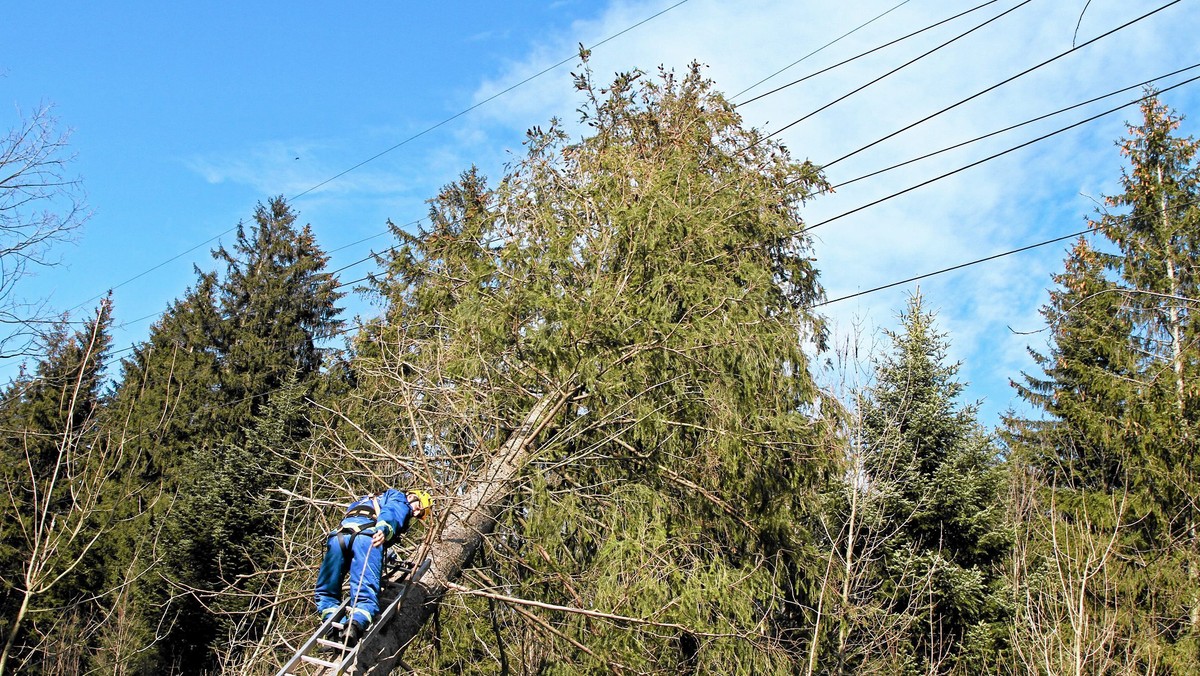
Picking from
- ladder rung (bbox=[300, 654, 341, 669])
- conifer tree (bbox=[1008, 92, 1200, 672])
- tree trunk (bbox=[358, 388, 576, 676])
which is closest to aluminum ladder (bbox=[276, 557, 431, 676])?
ladder rung (bbox=[300, 654, 341, 669])

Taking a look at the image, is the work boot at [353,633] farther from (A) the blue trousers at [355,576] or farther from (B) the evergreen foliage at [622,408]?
(B) the evergreen foliage at [622,408]

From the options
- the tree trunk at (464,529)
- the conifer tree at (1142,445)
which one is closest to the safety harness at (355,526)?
the tree trunk at (464,529)

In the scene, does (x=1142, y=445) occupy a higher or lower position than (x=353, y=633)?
higher

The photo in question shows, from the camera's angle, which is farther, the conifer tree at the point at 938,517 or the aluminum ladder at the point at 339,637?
the conifer tree at the point at 938,517

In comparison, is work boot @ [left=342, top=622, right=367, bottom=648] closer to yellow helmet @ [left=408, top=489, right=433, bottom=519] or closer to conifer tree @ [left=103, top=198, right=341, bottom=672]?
yellow helmet @ [left=408, top=489, right=433, bottom=519]

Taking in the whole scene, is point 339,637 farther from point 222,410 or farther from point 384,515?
point 222,410

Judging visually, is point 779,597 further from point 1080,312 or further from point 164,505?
point 164,505

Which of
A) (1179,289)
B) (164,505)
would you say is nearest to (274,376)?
(164,505)

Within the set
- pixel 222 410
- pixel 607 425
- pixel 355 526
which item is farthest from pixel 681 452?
pixel 222 410

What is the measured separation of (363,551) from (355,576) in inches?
5.6

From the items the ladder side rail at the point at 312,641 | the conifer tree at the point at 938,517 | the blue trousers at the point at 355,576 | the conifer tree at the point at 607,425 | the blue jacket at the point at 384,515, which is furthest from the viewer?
the conifer tree at the point at 938,517

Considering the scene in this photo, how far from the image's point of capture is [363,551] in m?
4.77

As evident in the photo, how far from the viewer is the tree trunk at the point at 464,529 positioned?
16.4 ft

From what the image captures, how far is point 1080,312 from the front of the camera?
5148 mm
